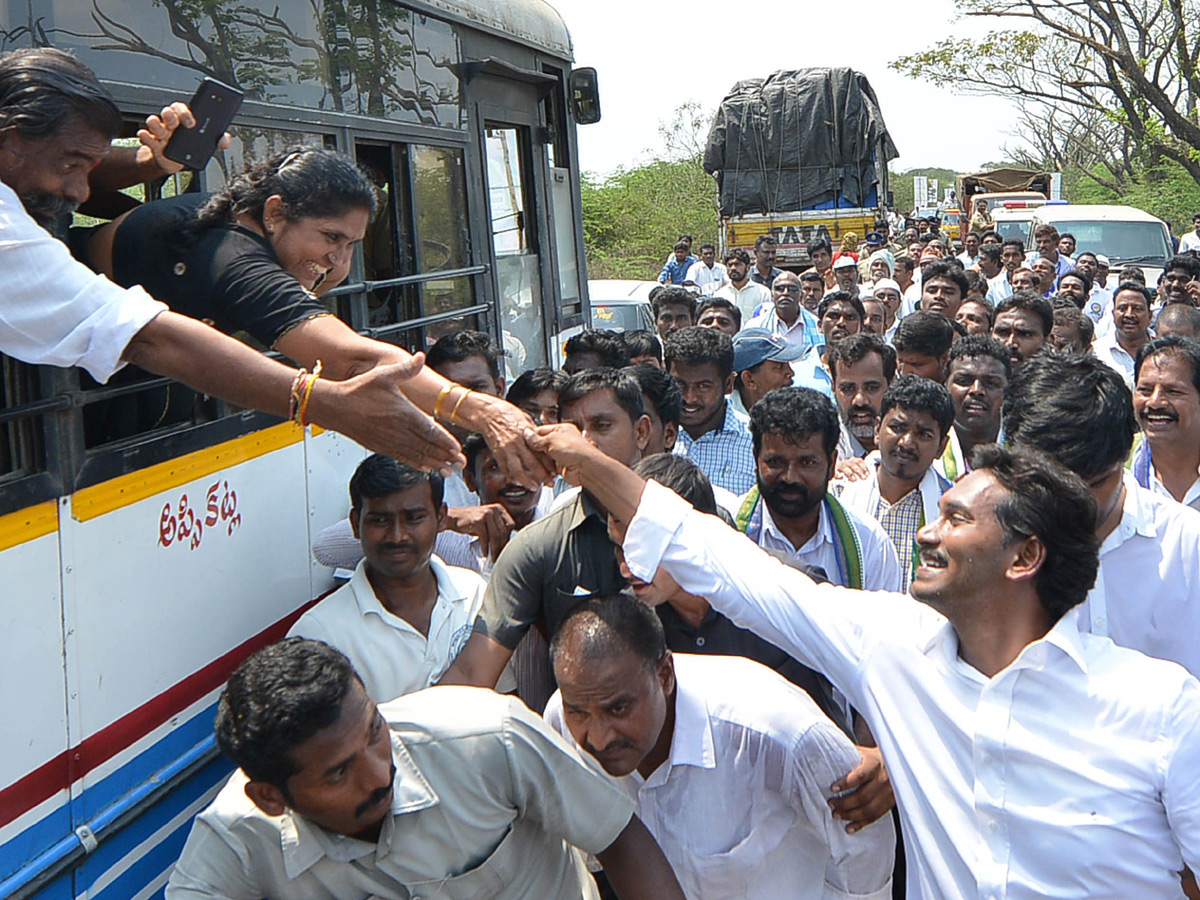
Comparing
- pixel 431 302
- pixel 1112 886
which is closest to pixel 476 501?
pixel 431 302

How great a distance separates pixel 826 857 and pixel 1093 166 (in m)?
50.7

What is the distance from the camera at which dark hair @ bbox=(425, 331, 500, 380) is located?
4441mm

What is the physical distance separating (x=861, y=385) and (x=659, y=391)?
127 cm

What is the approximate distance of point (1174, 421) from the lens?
152 inches

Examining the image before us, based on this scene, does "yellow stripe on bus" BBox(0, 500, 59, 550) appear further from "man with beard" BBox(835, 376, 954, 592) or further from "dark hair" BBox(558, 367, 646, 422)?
"man with beard" BBox(835, 376, 954, 592)

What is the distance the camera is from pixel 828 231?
18.2 m

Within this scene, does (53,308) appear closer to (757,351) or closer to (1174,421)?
(1174,421)

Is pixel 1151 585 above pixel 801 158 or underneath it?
underneath

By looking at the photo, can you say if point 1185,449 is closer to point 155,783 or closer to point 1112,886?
point 1112,886

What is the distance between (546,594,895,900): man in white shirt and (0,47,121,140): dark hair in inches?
52.0

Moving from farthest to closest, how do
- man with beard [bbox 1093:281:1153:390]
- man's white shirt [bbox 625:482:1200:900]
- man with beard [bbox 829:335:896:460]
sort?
man with beard [bbox 1093:281:1153:390] → man with beard [bbox 829:335:896:460] → man's white shirt [bbox 625:482:1200:900]

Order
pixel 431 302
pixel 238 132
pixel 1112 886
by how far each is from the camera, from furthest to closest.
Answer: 1. pixel 431 302
2. pixel 238 132
3. pixel 1112 886

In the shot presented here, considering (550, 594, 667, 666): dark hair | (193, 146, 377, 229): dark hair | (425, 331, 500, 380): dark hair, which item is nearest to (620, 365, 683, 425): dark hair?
(425, 331, 500, 380): dark hair

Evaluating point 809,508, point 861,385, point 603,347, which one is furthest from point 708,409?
point 809,508
